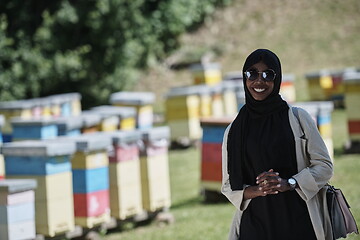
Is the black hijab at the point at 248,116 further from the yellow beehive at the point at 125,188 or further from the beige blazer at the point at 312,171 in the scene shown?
the yellow beehive at the point at 125,188

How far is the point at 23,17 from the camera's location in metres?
22.0

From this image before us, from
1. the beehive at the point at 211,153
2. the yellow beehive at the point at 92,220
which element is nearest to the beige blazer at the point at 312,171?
the yellow beehive at the point at 92,220

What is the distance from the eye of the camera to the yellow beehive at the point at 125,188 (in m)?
8.99

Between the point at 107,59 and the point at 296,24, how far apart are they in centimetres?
1001

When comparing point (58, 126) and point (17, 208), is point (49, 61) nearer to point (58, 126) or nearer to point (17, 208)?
point (58, 126)

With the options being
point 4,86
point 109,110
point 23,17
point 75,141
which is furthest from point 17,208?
point 23,17

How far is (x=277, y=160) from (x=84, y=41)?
1867 centimetres

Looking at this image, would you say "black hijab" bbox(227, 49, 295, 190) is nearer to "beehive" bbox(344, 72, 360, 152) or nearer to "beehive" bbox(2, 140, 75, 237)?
"beehive" bbox(2, 140, 75, 237)

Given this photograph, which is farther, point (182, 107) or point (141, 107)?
point (182, 107)

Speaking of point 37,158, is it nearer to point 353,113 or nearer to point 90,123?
point 90,123

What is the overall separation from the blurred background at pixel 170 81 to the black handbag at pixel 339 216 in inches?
127

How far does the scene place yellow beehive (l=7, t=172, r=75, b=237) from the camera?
7.84m

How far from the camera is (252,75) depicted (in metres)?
4.30

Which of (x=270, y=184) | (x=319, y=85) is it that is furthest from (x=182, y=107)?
(x=270, y=184)
